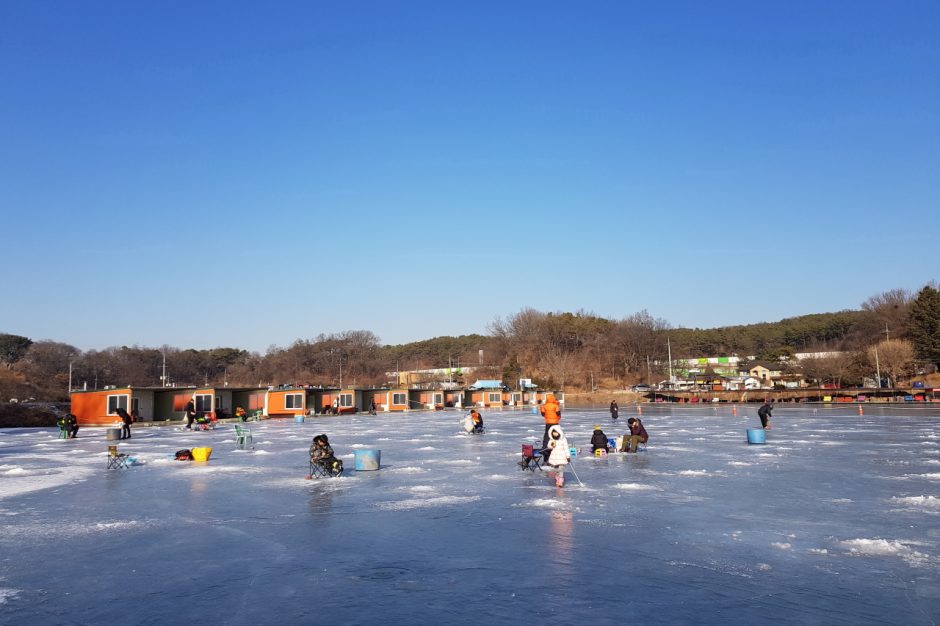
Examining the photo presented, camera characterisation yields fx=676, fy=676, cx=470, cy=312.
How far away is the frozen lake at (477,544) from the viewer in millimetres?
6914

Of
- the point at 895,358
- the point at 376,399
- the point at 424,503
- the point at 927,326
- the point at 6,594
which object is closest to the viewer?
the point at 6,594

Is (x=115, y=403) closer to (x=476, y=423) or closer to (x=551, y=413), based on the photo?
(x=476, y=423)

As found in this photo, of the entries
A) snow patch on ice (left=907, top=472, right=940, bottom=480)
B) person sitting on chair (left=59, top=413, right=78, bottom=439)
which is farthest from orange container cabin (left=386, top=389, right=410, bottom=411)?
snow patch on ice (left=907, top=472, right=940, bottom=480)

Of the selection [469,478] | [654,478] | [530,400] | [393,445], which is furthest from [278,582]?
[530,400]

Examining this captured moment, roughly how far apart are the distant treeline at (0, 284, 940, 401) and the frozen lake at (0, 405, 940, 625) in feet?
314

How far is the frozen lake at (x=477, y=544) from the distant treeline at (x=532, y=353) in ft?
314

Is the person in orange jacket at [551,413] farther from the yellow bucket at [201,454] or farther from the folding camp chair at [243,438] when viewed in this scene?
the folding camp chair at [243,438]

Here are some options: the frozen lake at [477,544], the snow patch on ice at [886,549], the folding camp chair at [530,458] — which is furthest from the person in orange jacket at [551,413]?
the snow patch on ice at [886,549]

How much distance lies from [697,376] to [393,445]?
328 ft

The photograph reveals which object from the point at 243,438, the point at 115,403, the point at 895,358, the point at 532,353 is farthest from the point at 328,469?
the point at 532,353

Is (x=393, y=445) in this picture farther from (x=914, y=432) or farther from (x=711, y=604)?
(x=914, y=432)

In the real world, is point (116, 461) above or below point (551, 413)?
below

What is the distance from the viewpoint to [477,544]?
959cm

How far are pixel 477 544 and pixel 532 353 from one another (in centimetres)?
11838
